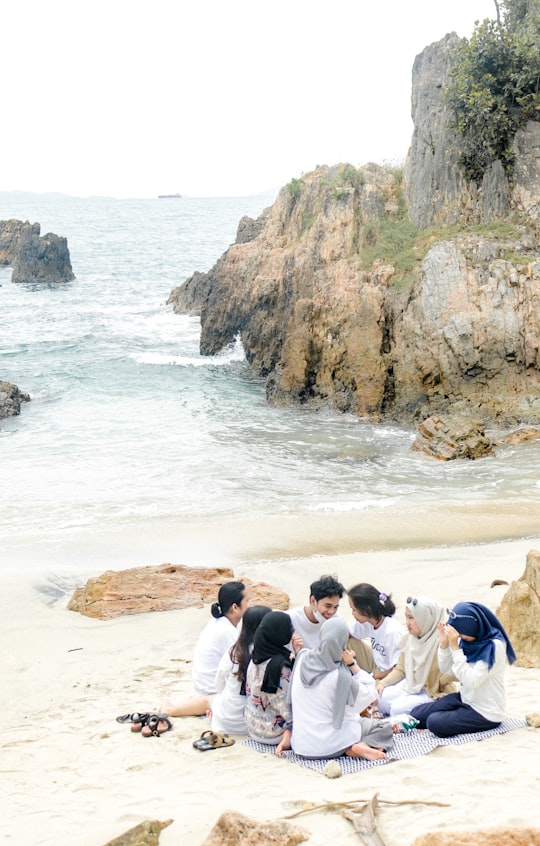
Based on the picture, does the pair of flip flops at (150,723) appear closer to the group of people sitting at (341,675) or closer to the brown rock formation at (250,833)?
the group of people sitting at (341,675)

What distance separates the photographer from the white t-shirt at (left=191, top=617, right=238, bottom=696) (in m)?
6.40

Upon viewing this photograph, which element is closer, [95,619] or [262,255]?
[95,619]

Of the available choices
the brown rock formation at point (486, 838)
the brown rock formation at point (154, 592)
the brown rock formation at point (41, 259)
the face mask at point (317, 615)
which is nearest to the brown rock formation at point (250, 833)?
the brown rock formation at point (486, 838)

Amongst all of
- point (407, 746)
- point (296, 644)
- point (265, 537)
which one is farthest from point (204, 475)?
point (407, 746)

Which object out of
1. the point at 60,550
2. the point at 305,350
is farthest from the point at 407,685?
the point at 305,350

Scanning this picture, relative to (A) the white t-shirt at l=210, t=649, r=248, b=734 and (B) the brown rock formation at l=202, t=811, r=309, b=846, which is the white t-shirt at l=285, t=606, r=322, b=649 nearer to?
(A) the white t-shirt at l=210, t=649, r=248, b=734

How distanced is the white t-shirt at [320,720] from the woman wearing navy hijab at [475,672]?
0.56m

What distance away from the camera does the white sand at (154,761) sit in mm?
4398

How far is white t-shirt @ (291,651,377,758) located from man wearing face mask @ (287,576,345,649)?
2.13ft

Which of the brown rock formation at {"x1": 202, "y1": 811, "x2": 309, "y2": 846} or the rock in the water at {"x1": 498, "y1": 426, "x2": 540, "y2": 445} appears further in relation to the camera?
the rock in the water at {"x1": 498, "y1": 426, "x2": 540, "y2": 445}

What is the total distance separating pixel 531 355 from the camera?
16766 millimetres

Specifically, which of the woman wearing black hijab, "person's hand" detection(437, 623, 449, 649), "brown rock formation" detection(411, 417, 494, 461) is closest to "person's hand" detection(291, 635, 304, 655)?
the woman wearing black hijab

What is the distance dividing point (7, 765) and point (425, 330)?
1363 centimetres

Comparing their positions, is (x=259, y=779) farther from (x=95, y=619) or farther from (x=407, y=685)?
(x=95, y=619)
